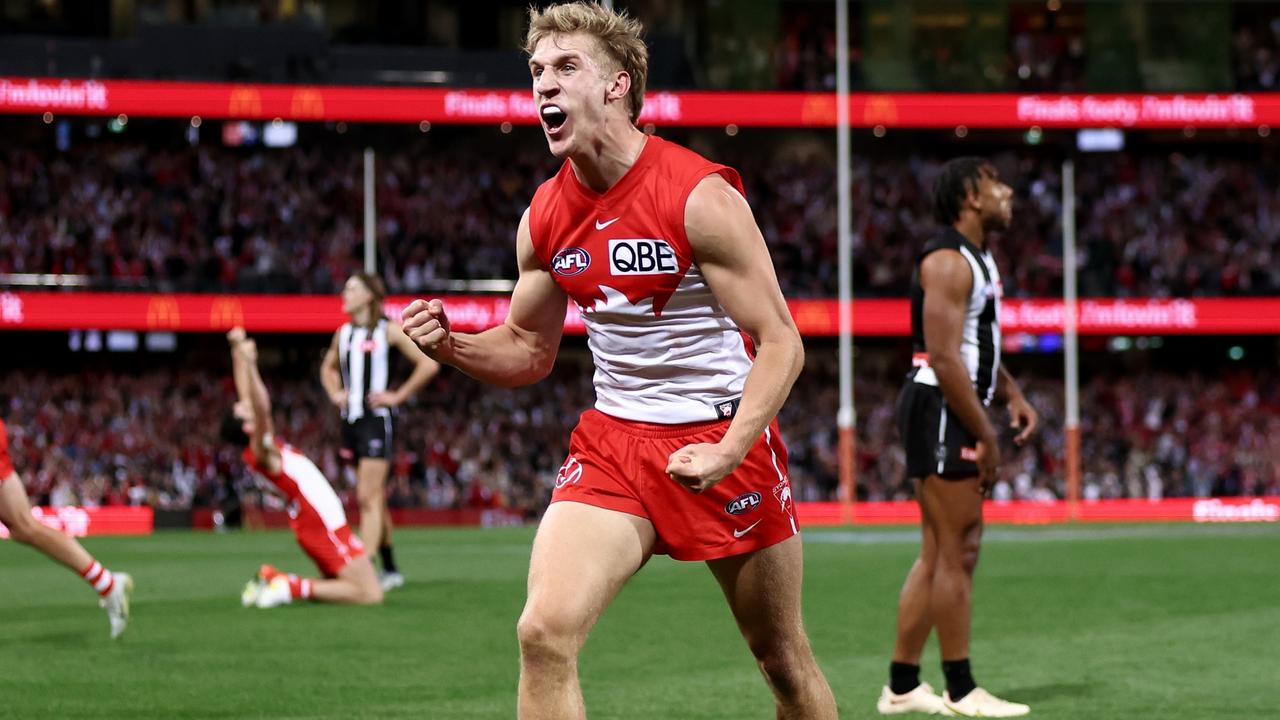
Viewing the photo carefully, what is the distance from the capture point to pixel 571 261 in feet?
15.6

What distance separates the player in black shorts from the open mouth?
298cm

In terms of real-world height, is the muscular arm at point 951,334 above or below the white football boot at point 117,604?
above

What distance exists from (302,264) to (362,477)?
22141 millimetres

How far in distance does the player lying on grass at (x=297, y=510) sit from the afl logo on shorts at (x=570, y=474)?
6.05 m

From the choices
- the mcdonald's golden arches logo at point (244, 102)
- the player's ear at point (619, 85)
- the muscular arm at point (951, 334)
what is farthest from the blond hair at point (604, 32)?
the mcdonald's golden arches logo at point (244, 102)

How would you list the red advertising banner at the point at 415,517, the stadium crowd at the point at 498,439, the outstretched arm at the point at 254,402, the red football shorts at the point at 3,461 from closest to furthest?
1. the red football shorts at the point at 3,461
2. the outstretched arm at the point at 254,402
3. the red advertising banner at the point at 415,517
4. the stadium crowd at the point at 498,439

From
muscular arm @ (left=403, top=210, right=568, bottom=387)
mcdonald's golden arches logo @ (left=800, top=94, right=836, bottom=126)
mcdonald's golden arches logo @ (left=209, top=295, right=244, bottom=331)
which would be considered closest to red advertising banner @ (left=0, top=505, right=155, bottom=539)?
mcdonald's golden arches logo @ (left=209, top=295, right=244, bottom=331)

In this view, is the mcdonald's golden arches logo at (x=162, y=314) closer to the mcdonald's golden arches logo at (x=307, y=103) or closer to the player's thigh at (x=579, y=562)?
the mcdonald's golden arches logo at (x=307, y=103)

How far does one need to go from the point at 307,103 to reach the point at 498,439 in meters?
7.60

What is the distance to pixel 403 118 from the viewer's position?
34.1m

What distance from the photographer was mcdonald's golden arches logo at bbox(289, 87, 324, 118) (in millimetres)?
33469

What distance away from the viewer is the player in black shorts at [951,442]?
7.19m

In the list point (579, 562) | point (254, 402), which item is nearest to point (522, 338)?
point (579, 562)

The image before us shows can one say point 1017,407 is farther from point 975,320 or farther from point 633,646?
point 633,646
